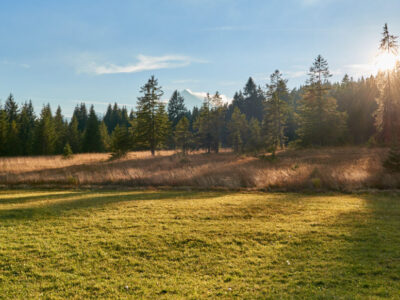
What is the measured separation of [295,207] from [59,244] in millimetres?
6807

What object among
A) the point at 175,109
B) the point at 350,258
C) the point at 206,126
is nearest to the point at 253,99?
the point at 175,109

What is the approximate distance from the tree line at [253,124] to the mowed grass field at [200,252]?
18805 mm

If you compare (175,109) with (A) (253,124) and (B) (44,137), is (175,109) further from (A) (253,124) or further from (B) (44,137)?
(B) (44,137)

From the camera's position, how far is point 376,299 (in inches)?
131

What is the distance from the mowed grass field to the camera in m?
3.74

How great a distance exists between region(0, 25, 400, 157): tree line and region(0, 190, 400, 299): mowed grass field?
740 inches

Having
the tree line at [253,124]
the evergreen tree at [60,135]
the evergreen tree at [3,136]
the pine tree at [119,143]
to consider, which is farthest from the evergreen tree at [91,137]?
the pine tree at [119,143]

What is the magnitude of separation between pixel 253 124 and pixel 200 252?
54.9 meters

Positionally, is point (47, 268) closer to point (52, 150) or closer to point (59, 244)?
point (59, 244)

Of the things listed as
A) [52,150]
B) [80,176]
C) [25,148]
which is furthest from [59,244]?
[25,148]

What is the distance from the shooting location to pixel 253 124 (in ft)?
190

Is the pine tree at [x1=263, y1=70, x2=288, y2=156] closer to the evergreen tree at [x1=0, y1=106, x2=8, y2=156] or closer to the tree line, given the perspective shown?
the tree line

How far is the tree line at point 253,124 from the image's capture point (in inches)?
1167

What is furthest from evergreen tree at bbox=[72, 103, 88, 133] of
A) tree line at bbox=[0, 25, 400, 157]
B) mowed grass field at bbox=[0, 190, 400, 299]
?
mowed grass field at bbox=[0, 190, 400, 299]
